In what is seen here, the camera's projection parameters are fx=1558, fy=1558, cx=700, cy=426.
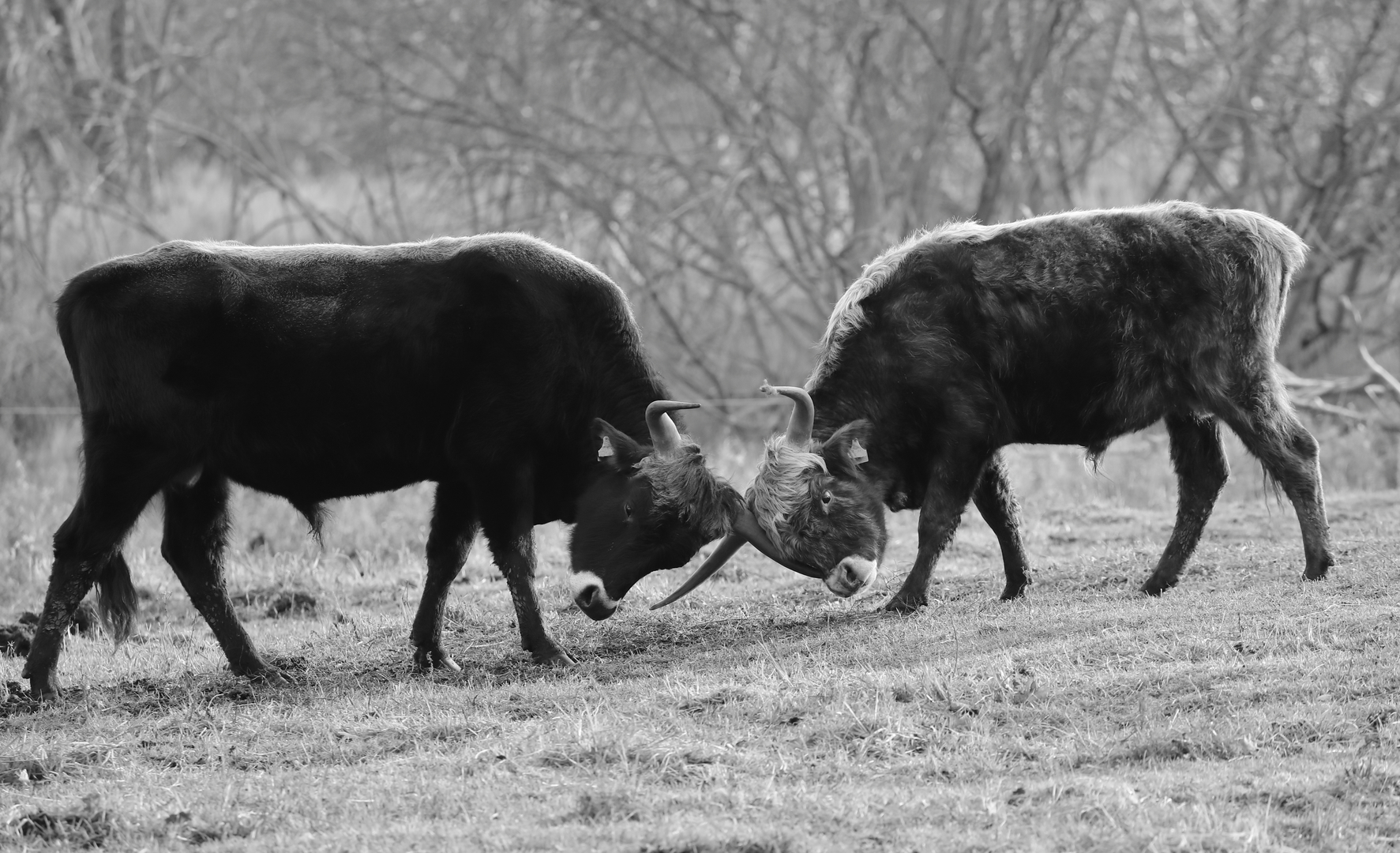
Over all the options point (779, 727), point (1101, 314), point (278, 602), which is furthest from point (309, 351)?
point (1101, 314)

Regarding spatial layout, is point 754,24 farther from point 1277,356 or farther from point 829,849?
point 829,849

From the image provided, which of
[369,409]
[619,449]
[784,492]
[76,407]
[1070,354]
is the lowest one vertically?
[76,407]

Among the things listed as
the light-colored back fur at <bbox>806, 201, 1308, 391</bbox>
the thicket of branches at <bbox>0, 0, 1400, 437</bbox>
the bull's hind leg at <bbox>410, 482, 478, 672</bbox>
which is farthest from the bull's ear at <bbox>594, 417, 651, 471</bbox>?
the thicket of branches at <bbox>0, 0, 1400, 437</bbox>

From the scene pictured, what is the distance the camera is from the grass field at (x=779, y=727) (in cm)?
441

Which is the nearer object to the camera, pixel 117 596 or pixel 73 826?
pixel 73 826

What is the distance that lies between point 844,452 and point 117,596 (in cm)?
348

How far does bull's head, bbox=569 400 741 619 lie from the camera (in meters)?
6.94

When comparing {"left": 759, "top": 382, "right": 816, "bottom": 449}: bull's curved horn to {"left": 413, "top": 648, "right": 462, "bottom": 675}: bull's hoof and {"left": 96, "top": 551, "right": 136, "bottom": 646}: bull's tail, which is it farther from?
{"left": 96, "top": 551, "right": 136, "bottom": 646}: bull's tail

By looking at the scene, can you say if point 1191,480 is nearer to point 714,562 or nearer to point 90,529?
point 714,562

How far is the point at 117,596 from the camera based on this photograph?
23.8ft

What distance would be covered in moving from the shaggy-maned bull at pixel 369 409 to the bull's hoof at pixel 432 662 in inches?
1.0

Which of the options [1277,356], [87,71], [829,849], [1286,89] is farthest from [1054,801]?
[87,71]

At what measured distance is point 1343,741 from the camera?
488 cm

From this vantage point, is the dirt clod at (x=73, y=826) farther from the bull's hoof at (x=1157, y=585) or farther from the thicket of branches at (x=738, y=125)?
the thicket of branches at (x=738, y=125)
